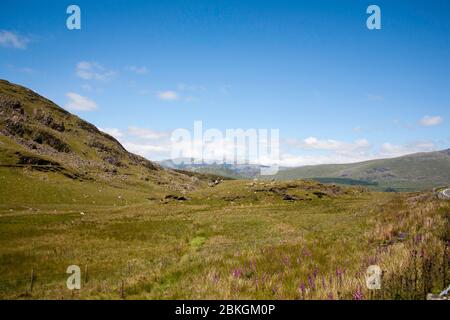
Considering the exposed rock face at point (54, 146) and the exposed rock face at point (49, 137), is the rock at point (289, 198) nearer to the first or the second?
the exposed rock face at point (54, 146)

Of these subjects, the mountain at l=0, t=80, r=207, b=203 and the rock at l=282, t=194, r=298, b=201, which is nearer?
the rock at l=282, t=194, r=298, b=201

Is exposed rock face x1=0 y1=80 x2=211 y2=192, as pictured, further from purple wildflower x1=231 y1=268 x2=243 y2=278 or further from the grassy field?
purple wildflower x1=231 y1=268 x2=243 y2=278

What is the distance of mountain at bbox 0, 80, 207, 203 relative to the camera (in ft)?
277

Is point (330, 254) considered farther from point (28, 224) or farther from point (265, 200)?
point (265, 200)

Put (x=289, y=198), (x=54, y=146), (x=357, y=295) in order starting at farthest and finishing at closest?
(x=54, y=146)
(x=289, y=198)
(x=357, y=295)

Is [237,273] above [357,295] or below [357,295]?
below

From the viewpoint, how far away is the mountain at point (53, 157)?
84.4 meters

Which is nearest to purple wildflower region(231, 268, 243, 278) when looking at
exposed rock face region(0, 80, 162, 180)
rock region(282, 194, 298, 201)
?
rock region(282, 194, 298, 201)

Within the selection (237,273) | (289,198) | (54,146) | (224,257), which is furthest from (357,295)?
(54,146)

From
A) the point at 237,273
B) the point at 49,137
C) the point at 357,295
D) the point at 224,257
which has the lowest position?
the point at 224,257

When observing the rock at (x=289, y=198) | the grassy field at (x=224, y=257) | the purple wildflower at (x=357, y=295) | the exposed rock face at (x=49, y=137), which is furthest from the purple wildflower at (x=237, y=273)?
the exposed rock face at (x=49, y=137)

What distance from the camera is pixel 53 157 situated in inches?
4641

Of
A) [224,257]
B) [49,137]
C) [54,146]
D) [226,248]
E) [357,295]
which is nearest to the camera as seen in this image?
[357,295]

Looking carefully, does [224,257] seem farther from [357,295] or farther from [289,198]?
[289,198]
